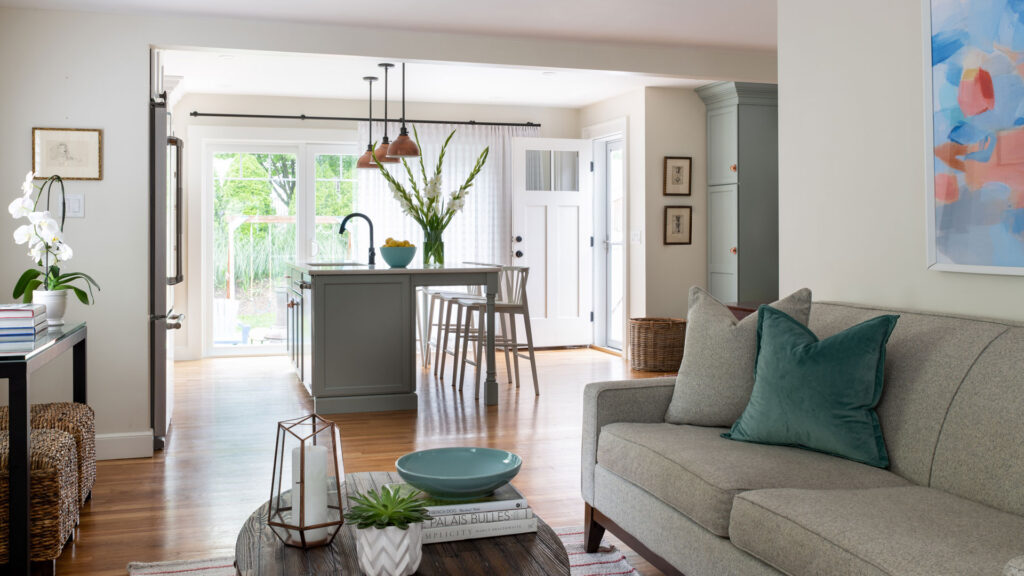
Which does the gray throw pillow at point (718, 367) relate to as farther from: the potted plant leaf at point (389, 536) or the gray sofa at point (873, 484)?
the potted plant leaf at point (389, 536)

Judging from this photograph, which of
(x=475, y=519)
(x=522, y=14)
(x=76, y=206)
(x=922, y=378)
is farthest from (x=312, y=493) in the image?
(x=522, y=14)

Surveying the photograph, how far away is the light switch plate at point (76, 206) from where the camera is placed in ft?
13.4

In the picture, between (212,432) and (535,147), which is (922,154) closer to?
(212,432)

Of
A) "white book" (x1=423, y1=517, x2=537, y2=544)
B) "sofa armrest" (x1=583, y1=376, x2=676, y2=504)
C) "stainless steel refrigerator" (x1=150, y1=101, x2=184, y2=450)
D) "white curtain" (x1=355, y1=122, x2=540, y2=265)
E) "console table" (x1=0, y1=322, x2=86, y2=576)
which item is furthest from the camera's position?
"white curtain" (x1=355, y1=122, x2=540, y2=265)

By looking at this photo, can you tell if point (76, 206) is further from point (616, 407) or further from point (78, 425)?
point (616, 407)

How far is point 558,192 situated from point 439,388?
2.69 metres

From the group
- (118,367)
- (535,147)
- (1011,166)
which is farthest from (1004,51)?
(535,147)

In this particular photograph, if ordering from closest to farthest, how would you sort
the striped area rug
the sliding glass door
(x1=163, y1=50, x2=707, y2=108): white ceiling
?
the striped area rug, (x1=163, y1=50, x2=707, y2=108): white ceiling, the sliding glass door

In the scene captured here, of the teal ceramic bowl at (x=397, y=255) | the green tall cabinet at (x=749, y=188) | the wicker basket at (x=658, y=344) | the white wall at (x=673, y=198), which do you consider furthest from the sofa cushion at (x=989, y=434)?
the white wall at (x=673, y=198)

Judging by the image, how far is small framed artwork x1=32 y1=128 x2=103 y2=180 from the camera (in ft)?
13.3

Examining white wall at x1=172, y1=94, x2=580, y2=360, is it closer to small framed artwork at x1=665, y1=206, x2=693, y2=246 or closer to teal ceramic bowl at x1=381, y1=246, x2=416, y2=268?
small framed artwork at x1=665, y1=206, x2=693, y2=246

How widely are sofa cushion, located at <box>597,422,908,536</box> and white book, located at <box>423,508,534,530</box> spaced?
0.51 m

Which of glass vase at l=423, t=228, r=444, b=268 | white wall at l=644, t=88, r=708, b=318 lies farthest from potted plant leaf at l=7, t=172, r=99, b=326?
white wall at l=644, t=88, r=708, b=318

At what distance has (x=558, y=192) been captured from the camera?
26.1 ft
